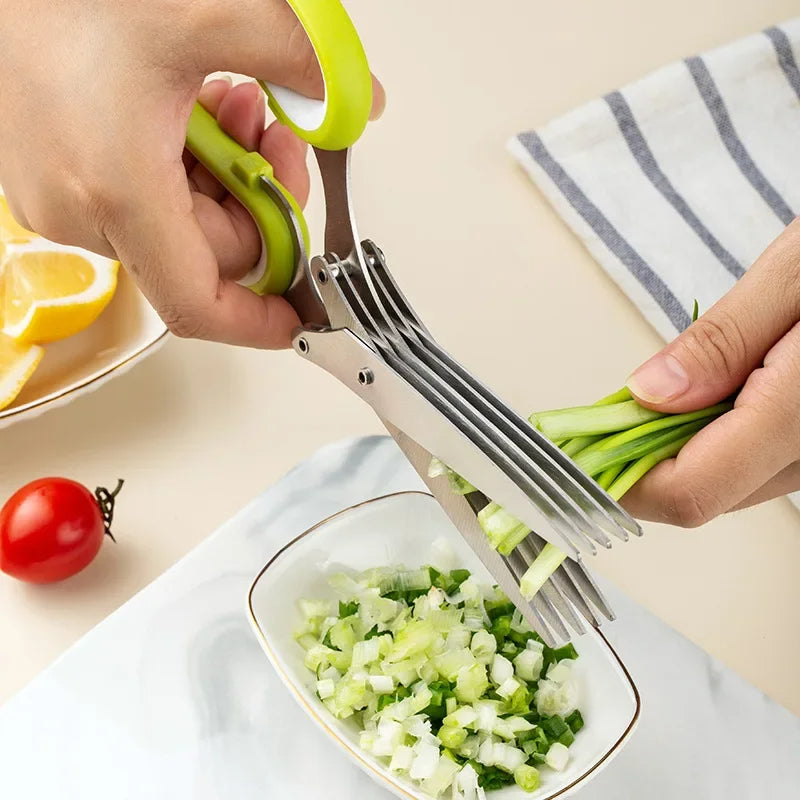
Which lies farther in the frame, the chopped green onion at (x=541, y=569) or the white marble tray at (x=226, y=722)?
the white marble tray at (x=226, y=722)

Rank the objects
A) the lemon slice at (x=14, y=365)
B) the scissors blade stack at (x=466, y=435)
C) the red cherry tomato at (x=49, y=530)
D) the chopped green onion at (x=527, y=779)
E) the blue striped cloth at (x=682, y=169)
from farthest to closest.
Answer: the blue striped cloth at (x=682, y=169) → the lemon slice at (x=14, y=365) → the red cherry tomato at (x=49, y=530) → the chopped green onion at (x=527, y=779) → the scissors blade stack at (x=466, y=435)

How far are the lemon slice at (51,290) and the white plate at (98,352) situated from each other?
Answer: 1.2 inches

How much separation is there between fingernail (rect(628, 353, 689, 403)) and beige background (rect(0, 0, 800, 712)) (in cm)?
49

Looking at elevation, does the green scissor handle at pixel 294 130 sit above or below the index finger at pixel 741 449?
above

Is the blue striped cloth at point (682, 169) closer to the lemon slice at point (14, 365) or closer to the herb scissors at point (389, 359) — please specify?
the herb scissors at point (389, 359)

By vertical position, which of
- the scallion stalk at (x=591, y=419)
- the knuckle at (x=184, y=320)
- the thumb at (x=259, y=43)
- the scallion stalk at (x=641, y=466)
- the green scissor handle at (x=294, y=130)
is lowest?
the scallion stalk at (x=641, y=466)

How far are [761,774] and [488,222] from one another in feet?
3.03

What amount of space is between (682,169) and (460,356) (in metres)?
0.53

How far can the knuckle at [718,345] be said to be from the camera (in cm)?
94

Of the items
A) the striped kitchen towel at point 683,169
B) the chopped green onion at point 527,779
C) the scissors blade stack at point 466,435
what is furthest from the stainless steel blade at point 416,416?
the striped kitchen towel at point 683,169

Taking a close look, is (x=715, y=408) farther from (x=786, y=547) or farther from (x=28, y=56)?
(x=28, y=56)

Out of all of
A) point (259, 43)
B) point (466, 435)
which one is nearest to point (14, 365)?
point (259, 43)

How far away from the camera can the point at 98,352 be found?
146 centimetres

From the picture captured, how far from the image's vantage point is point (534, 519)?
0.81 meters
